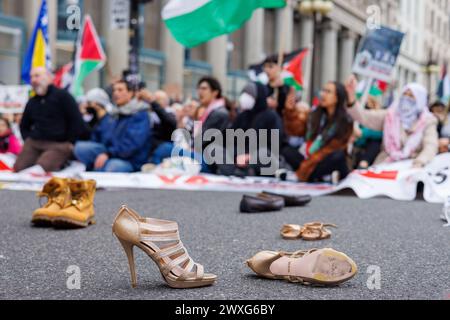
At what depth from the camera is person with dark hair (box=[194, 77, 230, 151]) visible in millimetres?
8391

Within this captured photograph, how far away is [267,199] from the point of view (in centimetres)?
579

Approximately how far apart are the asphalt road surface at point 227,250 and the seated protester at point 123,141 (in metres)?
1.70

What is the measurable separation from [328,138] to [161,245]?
5469mm

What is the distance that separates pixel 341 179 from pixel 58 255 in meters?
5.08

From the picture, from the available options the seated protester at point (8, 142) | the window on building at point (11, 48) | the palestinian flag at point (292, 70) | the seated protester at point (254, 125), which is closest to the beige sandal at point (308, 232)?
the seated protester at point (254, 125)

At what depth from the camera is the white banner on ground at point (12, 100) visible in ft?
35.7

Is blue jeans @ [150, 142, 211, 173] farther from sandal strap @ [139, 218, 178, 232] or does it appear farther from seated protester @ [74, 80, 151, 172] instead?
sandal strap @ [139, 218, 178, 232]

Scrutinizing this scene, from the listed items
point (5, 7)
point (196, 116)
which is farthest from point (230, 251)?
point (5, 7)

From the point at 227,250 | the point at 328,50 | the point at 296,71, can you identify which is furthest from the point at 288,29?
the point at 227,250

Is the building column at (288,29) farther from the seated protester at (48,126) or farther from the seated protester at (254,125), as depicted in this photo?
the seated protester at (48,126)

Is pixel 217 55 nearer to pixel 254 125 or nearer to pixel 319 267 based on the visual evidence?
pixel 254 125

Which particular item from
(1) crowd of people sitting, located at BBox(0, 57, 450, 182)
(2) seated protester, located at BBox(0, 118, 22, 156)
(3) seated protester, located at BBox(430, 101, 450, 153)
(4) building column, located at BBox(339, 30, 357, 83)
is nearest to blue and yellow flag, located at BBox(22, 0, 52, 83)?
(2) seated protester, located at BBox(0, 118, 22, 156)

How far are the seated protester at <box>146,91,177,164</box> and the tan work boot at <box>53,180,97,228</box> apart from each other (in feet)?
12.2
